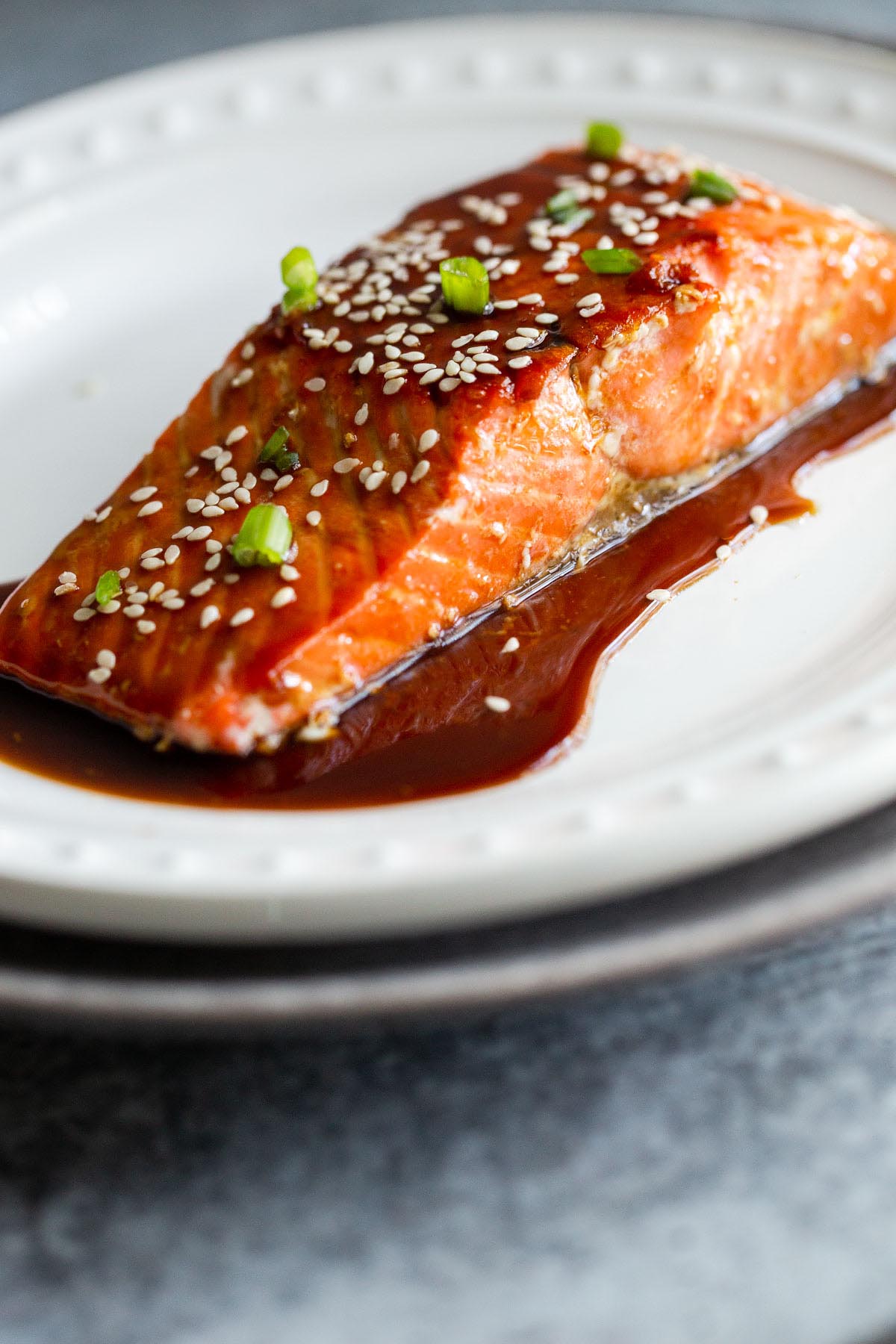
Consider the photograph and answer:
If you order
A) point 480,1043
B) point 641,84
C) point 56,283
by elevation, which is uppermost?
point 641,84

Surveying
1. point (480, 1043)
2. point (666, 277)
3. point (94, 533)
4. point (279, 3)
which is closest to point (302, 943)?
point (480, 1043)

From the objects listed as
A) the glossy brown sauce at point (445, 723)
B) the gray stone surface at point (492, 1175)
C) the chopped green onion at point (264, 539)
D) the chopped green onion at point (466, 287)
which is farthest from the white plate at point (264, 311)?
the chopped green onion at point (466, 287)

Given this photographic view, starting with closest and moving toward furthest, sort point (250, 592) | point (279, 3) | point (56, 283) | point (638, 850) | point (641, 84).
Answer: point (638, 850), point (250, 592), point (56, 283), point (641, 84), point (279, 3)

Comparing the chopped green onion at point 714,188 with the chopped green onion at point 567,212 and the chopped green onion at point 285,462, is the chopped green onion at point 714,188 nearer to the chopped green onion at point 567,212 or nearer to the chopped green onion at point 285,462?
the chopped green onion at point 567,212

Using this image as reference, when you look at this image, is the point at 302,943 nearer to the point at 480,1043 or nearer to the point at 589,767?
the point at 480,1043

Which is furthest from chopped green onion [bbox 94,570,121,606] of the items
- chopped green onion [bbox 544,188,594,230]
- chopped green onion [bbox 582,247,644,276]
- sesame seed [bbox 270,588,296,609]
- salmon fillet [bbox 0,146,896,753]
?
chopped green onion [bbox 544,188,594,230]

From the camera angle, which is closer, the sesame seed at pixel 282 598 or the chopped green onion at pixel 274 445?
the sesame seed at pixel 282 598

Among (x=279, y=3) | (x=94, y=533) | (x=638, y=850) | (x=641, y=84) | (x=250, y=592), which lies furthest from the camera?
(x=279, y=3)

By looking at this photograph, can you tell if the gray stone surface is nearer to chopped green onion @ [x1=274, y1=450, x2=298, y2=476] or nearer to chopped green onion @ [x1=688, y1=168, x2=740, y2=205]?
chopped green onion @ [x1=274, y1=450, x2=298, y2=476]
